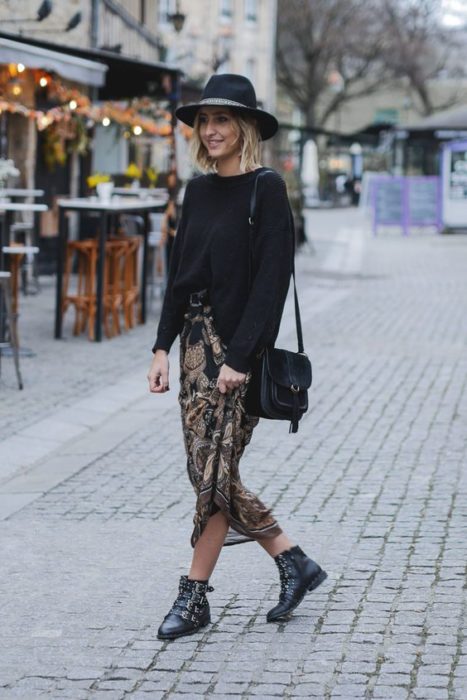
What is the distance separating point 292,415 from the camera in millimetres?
4734

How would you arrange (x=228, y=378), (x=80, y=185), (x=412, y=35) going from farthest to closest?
1. (x=412, y=35)
2. (x=80, y=185)
3. (x=228, y=378)

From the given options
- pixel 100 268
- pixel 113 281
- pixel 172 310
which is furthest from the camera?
pixel 113 281

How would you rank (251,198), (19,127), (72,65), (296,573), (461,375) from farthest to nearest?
(19,127) → (72,65) → (461,375) → (296,573) → (251,198)

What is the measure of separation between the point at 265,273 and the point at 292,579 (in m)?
1.08

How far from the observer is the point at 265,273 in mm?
4629

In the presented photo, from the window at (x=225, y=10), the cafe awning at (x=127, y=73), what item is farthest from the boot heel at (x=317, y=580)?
the window at (x=225, y=10)

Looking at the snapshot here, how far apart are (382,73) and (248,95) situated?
62.1 m

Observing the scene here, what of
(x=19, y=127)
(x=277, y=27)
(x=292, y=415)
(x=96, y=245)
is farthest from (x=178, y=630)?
(x=277, y=27)

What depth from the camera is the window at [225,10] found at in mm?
55375

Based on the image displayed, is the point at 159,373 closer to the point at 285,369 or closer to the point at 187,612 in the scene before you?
the point at 285,369

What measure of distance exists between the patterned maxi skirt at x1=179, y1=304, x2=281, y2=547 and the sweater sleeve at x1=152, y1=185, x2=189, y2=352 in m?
0.05

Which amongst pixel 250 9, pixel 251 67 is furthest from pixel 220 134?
pixel 251 67

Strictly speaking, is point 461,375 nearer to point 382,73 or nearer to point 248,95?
point 248,95

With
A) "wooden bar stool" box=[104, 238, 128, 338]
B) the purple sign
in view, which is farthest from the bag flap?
the purple sign
